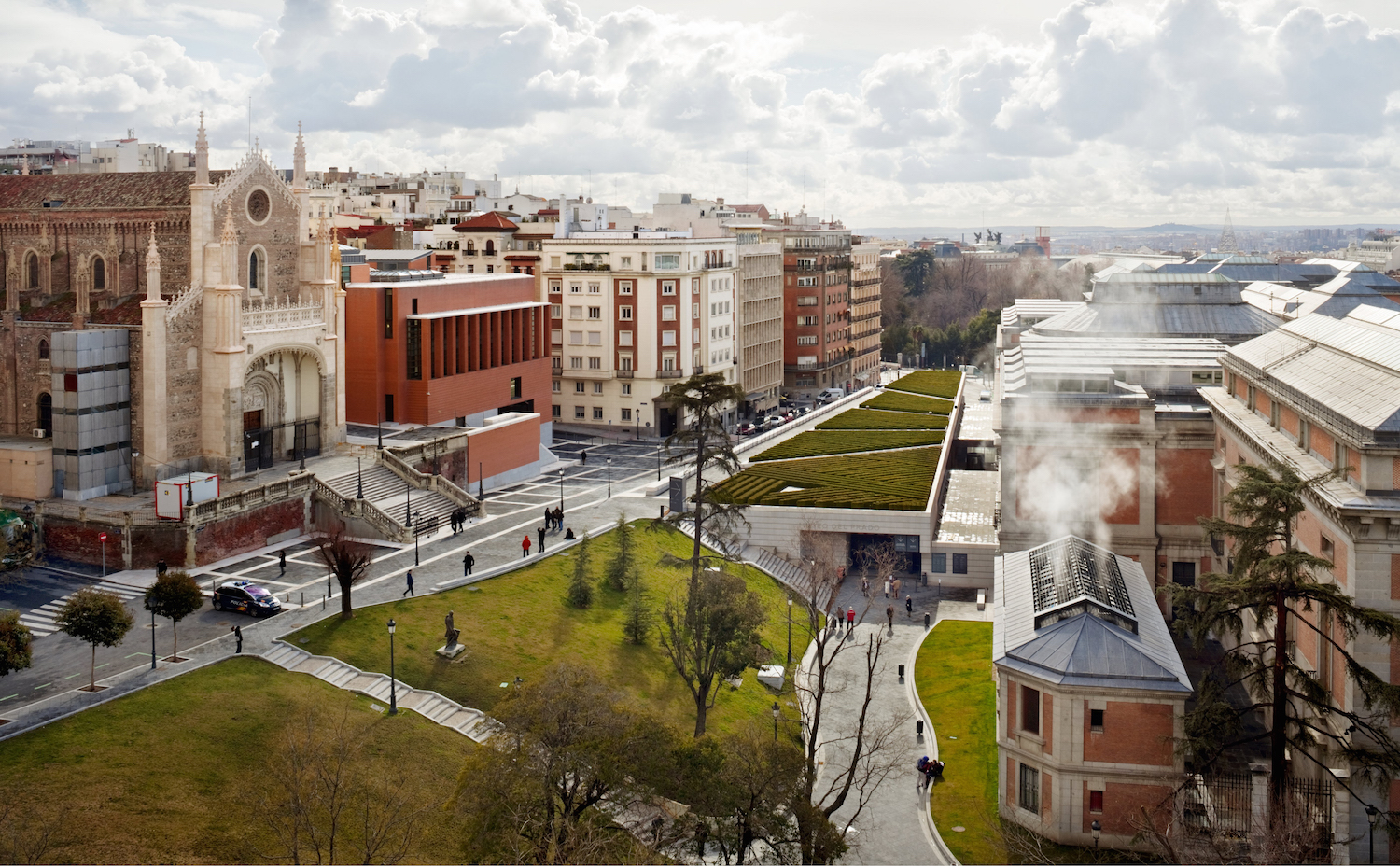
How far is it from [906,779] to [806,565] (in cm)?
1914

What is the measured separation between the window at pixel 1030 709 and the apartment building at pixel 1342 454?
739cm

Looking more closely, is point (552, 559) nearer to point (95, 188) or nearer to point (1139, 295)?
point (95, 188)

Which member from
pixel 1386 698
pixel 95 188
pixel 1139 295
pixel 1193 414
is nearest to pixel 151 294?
pixel 95 188

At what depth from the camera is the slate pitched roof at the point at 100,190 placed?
210 ft

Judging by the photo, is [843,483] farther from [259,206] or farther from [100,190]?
[100,190]

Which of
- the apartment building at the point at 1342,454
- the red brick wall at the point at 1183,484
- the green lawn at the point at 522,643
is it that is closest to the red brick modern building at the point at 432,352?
the green lawn at the point at 522,643

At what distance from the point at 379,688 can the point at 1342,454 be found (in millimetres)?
29384

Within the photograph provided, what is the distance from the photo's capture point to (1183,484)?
55.7 metres

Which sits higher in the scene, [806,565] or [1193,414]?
[1193,414]

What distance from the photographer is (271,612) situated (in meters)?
48.2

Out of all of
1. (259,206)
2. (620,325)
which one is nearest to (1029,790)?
(259,206)

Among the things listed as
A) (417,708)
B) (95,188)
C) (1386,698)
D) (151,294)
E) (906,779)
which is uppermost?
(95,188)

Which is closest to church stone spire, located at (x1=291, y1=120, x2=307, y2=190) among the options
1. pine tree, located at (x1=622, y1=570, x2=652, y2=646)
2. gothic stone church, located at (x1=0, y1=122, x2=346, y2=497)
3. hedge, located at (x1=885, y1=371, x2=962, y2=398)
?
gothic stone church, located at (x1=0, y1=122, x2=346, y2=497)

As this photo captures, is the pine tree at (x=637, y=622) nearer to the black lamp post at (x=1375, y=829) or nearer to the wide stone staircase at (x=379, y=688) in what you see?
the wide stone staircase at (x=379, y=688)
